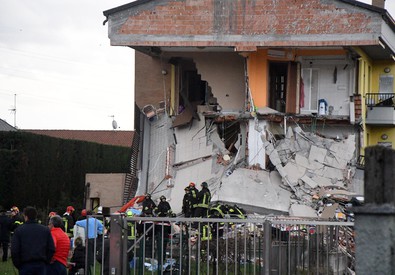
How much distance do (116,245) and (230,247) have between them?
1733mm

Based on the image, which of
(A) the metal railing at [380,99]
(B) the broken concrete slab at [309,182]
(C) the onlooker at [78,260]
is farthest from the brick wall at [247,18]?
(C) the onlooker at [78,260]

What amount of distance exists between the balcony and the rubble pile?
5217 mm

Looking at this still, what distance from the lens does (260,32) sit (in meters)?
35.1

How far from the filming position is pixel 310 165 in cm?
3491

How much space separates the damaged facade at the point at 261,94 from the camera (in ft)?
113

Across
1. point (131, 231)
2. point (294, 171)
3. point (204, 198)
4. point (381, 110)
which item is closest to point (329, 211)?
point (294, 171)

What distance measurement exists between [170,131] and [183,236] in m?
24.3

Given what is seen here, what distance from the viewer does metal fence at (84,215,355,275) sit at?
13.8 m

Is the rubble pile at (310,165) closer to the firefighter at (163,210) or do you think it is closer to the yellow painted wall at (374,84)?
the yellow painted wall at (374,84)

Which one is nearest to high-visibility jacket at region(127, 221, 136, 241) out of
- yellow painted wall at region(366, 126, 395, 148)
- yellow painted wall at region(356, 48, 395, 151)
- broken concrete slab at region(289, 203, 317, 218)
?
broken concrete slab at region(289, 203, 317, 218)

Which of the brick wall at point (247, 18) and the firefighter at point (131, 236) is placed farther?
the brick wall at point (247, 18)

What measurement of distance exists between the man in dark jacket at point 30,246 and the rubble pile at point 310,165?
829 inches

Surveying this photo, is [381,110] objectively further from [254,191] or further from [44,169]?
[44,169]

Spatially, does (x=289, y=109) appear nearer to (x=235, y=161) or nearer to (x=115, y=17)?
(x=235, y=161)
